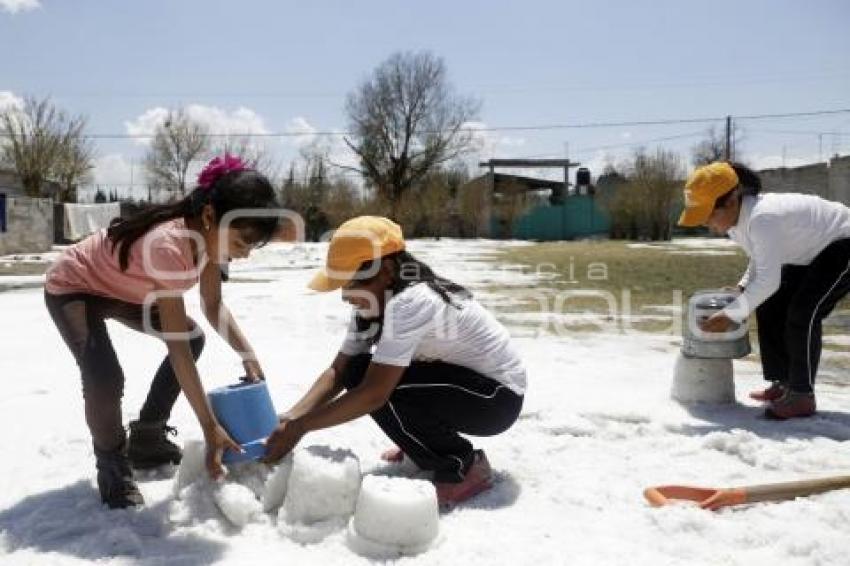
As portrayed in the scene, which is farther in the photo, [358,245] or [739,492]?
[739,492]

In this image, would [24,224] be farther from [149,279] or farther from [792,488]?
[792,488]

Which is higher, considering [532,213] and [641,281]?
[532,213]

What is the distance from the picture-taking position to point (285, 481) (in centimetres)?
239

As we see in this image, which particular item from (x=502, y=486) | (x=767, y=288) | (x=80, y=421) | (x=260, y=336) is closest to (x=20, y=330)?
(x=260, y=336)

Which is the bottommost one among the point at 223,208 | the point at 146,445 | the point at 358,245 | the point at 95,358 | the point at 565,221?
the point at 146,445

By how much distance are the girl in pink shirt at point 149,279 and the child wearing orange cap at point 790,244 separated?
2063mm

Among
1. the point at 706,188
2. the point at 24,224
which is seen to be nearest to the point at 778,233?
the point at 706,188

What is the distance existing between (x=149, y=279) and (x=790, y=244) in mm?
2776

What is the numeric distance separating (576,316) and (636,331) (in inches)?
38.0

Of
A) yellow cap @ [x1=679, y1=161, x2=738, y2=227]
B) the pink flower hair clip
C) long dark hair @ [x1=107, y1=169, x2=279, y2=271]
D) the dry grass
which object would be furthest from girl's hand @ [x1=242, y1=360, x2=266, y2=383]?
the dry grass

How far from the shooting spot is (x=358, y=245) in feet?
7.54

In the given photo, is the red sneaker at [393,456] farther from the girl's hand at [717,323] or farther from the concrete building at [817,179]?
the concrete building at [817,179]

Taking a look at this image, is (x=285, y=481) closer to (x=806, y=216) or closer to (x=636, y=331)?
(x=806, y=216)

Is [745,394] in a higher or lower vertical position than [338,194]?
lower
